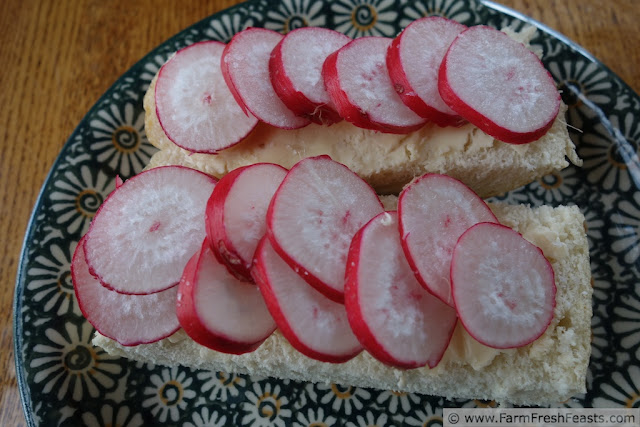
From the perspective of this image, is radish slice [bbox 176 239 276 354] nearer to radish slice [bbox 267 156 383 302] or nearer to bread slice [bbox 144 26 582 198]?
radish slice [bbox 267 156 383 302]

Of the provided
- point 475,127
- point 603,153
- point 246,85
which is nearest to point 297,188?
point 246,85

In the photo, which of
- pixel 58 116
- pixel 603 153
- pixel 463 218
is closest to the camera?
pixel 463 218

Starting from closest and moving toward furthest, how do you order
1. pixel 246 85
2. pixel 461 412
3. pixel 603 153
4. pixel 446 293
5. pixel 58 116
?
1. pixel 446 293
2. pixel 246 85
3. pixel 461 412
4. pixel 603 153
5. pixel 58 116

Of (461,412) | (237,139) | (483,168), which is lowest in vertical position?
(461,412)

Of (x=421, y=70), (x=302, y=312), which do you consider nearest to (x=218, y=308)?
(x=302, y=312)

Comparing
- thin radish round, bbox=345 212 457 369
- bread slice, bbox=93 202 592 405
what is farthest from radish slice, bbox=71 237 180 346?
thin radish round, bbox=345 212 457 369

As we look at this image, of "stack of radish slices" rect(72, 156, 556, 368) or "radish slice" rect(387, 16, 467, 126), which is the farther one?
"radish slice" rect(387, 16, 467, 126)

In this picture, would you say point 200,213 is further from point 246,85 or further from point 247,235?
point 246,85
